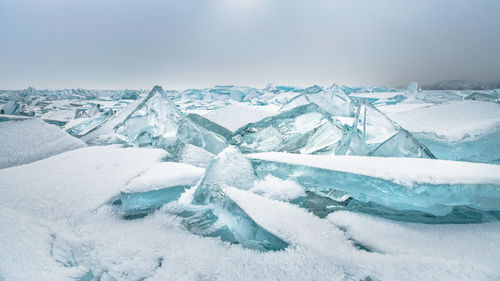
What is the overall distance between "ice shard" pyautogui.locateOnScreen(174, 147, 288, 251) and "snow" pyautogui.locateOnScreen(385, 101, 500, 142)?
129 cm

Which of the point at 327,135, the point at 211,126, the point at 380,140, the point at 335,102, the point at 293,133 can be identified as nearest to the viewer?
the point at 380,140

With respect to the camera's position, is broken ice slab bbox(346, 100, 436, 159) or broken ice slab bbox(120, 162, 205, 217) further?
broken ice slab bbox(346, 100, 436, 159)

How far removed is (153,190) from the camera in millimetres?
893

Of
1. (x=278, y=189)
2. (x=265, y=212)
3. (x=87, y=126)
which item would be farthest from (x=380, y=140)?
(x=87, y=126)

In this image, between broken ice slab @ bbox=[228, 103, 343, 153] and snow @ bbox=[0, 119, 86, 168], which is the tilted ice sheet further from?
broken ice slab @ bbox=[228, 103, 343, 153]

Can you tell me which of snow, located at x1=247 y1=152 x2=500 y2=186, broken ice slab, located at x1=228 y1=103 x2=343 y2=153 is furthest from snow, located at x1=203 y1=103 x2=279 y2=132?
snow, located at x1=247 y1=152 x2=500 y2=186

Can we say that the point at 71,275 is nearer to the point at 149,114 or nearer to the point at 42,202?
the point at 42,202

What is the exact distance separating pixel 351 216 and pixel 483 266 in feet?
1.10

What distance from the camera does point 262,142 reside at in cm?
160

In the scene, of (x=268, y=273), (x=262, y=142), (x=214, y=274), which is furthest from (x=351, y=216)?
(x=262, y=142)

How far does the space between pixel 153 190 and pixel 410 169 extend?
0.99m

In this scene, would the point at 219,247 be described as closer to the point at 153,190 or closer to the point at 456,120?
the point at 153,190

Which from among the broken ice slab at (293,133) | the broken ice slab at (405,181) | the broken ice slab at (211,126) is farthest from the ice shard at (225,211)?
the broken ice slab at (211,126)

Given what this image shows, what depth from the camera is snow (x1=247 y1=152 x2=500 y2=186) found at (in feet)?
2.42
